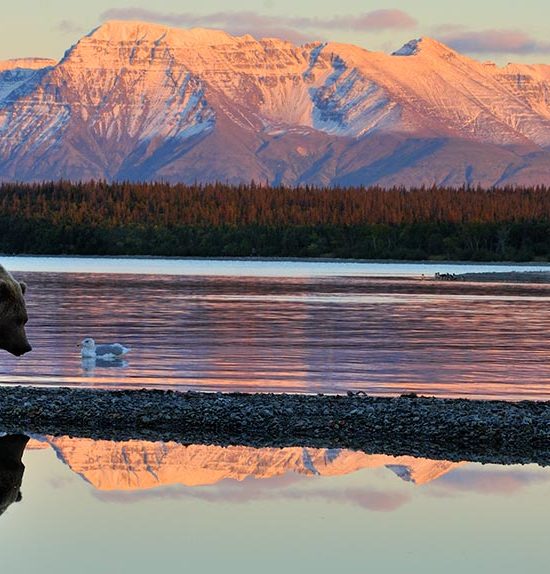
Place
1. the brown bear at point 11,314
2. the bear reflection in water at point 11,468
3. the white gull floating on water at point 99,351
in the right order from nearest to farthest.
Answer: the bear reflection in water at point 11,468, the brown bear at point 11,314, the white gull floating on water at point 99,351

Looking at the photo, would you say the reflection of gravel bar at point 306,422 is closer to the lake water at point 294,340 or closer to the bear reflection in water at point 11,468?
the bear reflection in water at point 11,468

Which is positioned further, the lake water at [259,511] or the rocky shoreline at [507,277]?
the rocky shoreline at [507,277]

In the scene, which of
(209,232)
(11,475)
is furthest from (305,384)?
(209,232)

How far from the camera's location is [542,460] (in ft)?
61.5

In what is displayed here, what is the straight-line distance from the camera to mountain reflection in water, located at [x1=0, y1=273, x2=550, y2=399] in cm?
2822

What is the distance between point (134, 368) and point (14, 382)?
14.0 feet

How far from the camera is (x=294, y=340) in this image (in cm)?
3981

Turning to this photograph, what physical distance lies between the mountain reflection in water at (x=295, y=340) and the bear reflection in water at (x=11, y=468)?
7.26 metres

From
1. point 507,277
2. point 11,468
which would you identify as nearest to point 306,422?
point 11,468

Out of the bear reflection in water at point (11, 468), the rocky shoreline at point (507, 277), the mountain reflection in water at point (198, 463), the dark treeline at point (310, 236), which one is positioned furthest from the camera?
the dark treeline at point (310, 236)

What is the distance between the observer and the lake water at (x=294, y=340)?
28.2 meters

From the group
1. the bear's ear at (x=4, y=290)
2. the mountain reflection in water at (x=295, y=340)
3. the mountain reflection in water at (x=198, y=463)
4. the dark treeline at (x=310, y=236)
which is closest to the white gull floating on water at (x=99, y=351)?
the mountain reflection in water at (x=295, y=340)

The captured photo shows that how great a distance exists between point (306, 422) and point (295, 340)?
18.9 meters

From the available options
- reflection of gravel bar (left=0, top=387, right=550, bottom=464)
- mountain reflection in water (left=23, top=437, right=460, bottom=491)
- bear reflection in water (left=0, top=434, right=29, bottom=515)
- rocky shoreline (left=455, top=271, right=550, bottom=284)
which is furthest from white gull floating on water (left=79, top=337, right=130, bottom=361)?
rocky shoreline (left=455, top=271, right=550, bottom=284)
